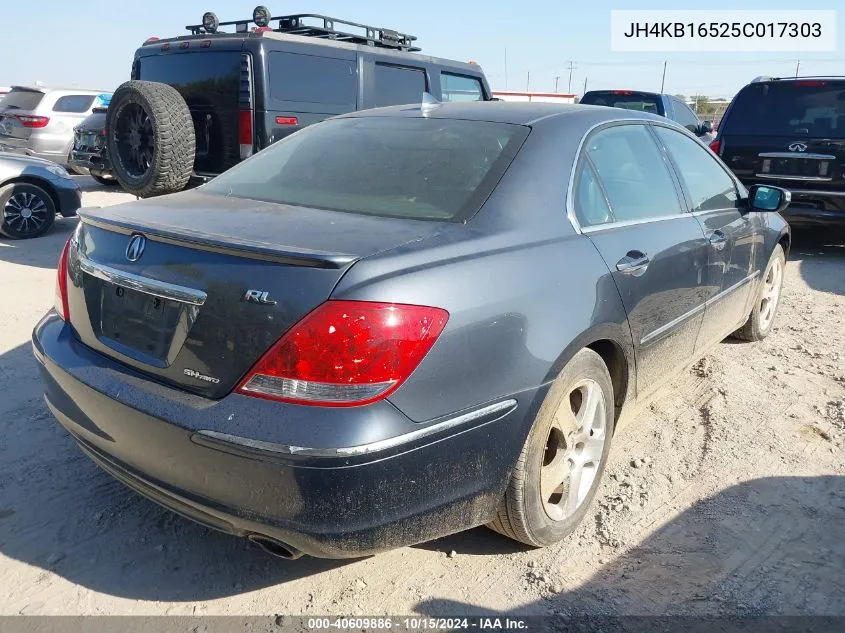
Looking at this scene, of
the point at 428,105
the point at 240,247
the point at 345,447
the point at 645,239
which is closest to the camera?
the point at 345,447

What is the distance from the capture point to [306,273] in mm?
1924

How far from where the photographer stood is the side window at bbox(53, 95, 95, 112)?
12430 millimetres

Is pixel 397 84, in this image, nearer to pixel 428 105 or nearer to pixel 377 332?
pixel 428 105

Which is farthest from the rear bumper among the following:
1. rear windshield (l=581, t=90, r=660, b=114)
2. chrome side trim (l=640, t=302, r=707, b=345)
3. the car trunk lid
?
rear windshield (l=581, t=90, r=660, b=114)

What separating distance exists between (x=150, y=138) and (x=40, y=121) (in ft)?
22.7

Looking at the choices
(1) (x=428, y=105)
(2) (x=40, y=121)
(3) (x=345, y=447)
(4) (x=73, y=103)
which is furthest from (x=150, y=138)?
(4) (x=73, y=103)

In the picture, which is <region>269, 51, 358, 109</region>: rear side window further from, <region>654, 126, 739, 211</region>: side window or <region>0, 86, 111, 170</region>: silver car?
<region>0, 86, 111, 170</region>: silver car

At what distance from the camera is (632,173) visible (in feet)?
10.6

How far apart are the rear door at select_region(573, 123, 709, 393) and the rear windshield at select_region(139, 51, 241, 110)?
4.62 metres

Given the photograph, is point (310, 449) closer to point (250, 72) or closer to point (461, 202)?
point (461, 202)

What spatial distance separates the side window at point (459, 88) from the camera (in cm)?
888

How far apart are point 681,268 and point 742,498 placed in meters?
1.04

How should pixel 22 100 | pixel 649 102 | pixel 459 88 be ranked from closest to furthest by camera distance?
pixel 459 88, pixel 649 102, pixel 22 100

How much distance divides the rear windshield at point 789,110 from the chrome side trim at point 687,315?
4286mm
